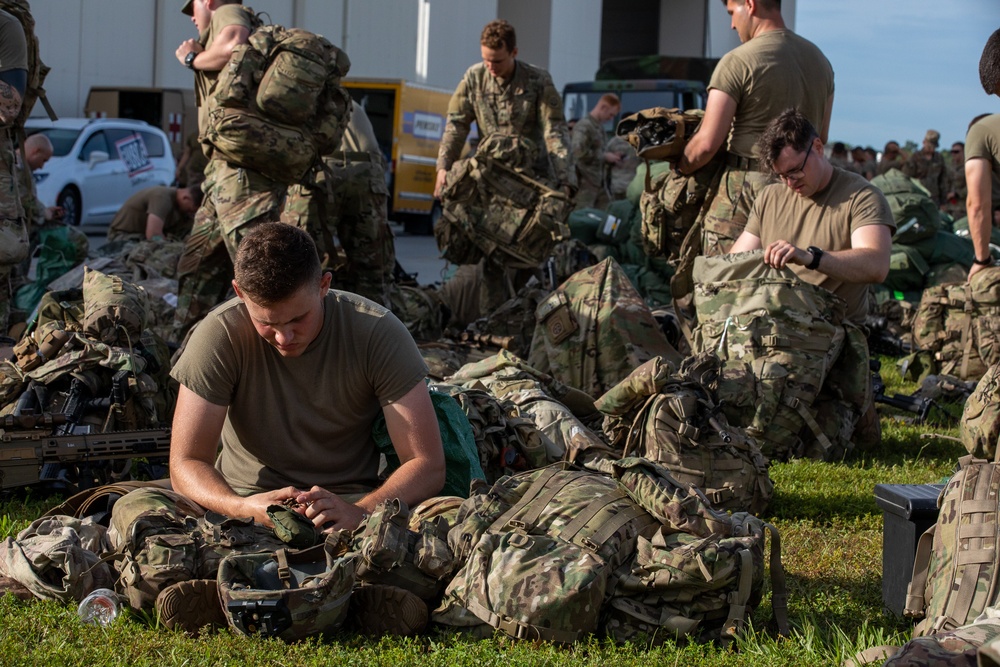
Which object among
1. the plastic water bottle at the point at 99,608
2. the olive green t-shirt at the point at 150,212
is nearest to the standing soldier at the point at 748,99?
the plastic water bottle at the point at 99,608

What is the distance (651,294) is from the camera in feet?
33.5

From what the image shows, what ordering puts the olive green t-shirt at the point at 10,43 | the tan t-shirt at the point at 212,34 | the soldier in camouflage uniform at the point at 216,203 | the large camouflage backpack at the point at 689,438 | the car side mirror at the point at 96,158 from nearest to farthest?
the large camouflage backpack at the point at 689,438 < the olive green t-shirt at the point at 10,43 < the soldier in camouflage uniform at the point at 216,203 < the tan t-shirt at the point at 212,34 < the car side mirror at the point at 96,158

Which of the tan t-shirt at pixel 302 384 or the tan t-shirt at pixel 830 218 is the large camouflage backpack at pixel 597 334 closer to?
the tan t-shirt at pixel 830 218

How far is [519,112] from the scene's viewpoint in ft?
30.9

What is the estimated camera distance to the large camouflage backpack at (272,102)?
679 cm

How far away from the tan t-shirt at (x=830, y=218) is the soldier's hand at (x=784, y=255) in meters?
0.20

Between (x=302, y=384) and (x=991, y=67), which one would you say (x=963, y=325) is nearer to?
(x=991, y=67)

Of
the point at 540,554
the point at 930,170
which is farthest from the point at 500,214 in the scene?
the point at 930,170

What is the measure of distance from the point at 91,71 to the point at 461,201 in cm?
1693

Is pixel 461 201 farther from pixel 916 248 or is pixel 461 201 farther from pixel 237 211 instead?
pixel 916 248

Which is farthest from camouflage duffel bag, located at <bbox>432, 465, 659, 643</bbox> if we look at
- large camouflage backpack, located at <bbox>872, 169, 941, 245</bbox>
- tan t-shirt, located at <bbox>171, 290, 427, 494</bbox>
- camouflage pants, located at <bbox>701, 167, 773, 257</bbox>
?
large camouflage backpack, located at <bbox>872, 169, 941, 245</bbox>

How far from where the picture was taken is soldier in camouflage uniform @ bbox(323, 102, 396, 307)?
7.90 metres

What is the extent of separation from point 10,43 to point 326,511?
4.21 metres

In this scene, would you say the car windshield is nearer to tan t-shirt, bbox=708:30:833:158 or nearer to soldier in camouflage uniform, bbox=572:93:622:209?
soldier in camouflage uniform, bbox=572:93:622:209
